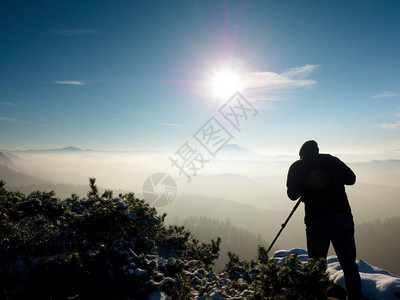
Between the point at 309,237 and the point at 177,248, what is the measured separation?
580 cm

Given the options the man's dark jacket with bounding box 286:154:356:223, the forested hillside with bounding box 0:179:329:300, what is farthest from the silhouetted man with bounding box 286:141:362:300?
the forested hillside with bounding box 0:179:329:300

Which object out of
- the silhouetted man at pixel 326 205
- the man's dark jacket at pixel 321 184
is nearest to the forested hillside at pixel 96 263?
the silhouetted man at pixel 326 205

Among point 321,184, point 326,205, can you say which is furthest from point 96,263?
point 321,184

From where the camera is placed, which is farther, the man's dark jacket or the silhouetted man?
the man's dark jacket

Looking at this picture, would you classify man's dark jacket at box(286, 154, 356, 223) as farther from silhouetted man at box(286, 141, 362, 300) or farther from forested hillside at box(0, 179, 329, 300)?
forested hillside at box(0, 179, 329, 300)

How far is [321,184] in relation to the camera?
5672mm

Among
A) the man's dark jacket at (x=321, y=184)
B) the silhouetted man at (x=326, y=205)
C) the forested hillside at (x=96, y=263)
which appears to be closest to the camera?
the forested hillside at (x=96, y=263)

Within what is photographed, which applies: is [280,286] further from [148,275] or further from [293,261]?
[148,275]

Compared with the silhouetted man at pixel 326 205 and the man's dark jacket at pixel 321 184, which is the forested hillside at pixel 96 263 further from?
the man's dark jacket at pixel 321 184

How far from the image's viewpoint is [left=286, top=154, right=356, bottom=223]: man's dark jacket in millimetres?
5523

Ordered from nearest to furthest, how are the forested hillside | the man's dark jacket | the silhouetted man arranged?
the forested hillside
the silhouetted man
the man's dark jacket

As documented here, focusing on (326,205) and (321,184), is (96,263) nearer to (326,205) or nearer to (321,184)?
(326,205)

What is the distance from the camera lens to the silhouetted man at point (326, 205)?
5.26m

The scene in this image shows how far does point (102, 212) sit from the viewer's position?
20.4ft
